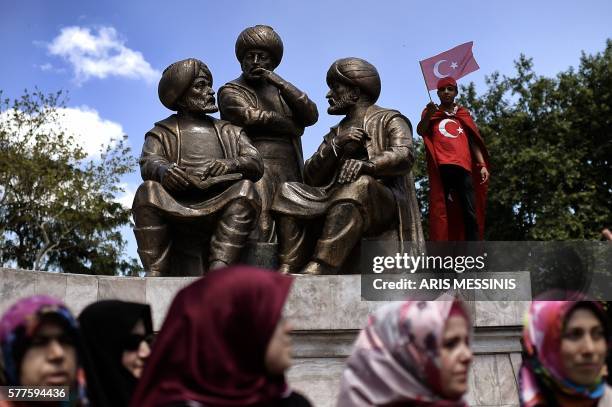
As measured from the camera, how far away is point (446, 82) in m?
8.16

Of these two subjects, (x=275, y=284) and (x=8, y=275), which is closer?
(x=275, y=284)

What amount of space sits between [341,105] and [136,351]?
4733 millimetres

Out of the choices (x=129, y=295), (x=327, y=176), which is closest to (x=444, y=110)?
(x=327, y=176)

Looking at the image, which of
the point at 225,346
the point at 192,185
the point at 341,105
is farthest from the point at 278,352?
the point at 341,105

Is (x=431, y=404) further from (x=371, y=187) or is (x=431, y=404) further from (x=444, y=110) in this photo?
(x=444, y=110)

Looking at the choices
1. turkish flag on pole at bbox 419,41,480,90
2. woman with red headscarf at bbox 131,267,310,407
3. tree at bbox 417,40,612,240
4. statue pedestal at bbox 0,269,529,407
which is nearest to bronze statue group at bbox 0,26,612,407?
woman with red headscarf at bbox 131,267,310,407

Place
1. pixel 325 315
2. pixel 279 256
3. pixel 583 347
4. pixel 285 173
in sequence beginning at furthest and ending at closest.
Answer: pixel 285 173, pixel 279 256, pixel 325 315, pixel 583 347

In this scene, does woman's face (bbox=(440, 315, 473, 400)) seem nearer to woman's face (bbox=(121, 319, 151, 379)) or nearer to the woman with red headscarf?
the woman with red headscarf

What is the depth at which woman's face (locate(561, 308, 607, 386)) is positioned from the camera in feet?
9.96

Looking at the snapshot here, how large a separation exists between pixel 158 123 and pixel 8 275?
88.5 inches

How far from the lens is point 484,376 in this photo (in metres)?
6.19

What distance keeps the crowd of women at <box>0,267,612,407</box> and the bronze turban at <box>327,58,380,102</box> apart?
16.0 feet

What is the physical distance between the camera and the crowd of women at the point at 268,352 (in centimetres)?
268

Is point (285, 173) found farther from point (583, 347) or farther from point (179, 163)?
point (583, 347)
